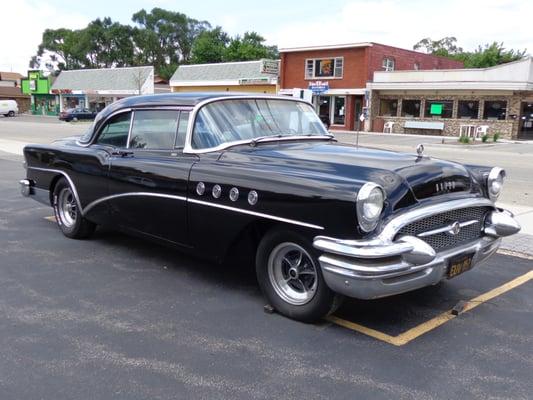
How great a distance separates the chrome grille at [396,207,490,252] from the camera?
12.5ft

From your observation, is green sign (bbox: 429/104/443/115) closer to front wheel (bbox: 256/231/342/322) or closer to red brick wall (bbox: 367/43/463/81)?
red brick wall (bbox: 367/43/463/81)

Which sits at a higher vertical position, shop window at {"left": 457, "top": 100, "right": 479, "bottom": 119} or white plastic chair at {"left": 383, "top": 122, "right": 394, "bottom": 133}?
shop window at {"left": 457, "top": 100, "right": 479, "bottom": 119}

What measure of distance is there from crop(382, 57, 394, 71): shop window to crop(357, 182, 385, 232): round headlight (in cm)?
3712

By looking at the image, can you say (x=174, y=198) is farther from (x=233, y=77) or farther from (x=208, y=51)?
(x=208, y=51)

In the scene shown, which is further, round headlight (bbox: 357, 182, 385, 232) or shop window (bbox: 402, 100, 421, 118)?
shop window (bbox: 402, 100, 421, 118)

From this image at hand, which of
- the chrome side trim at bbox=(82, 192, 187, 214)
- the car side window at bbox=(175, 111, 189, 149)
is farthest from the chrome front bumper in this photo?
the car side window at bbox=(175, 111, 189, 149)

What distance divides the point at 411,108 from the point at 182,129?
33734 mm

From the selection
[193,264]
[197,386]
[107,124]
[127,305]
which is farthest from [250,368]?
[107,124]

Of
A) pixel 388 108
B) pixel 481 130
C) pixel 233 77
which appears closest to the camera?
pixel 481 130

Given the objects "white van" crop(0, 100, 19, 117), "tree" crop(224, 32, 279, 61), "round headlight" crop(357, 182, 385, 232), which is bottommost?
"round headlight" crop(357, 182, 385, 232)

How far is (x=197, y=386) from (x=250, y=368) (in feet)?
1.24

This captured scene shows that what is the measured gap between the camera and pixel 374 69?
37688 millimetres

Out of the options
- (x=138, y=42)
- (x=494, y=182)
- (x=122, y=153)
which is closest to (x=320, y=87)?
(x=122, y=153)

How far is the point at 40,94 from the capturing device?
69625 millimetres
